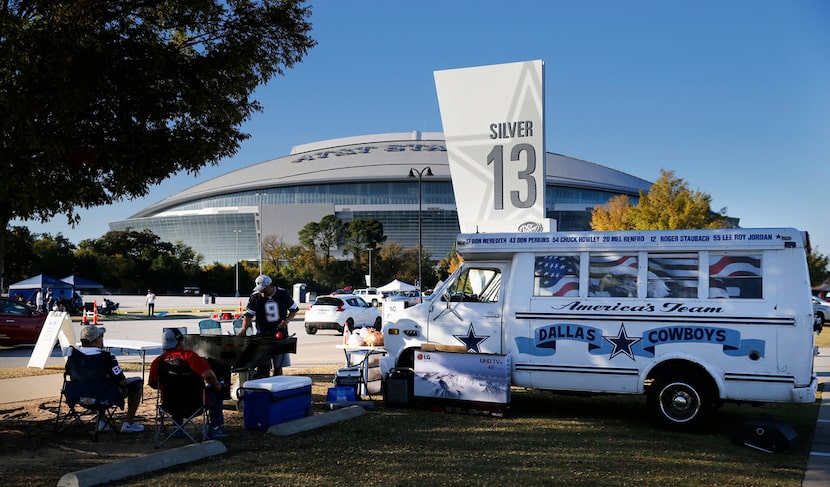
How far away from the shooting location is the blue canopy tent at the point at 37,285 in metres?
42.5

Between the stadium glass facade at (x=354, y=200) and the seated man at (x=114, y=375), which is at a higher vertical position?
the stadium glass facade at (x=354, y=200)

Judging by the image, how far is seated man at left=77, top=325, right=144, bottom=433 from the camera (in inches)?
314

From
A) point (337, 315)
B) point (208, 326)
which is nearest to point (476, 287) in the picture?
point (208, 326)

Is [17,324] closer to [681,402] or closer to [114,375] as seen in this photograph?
[114,375]

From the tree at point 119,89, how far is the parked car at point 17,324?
505 inches

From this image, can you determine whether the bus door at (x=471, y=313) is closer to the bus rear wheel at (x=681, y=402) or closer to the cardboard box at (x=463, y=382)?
the cardboard box at (x=463, y=382)

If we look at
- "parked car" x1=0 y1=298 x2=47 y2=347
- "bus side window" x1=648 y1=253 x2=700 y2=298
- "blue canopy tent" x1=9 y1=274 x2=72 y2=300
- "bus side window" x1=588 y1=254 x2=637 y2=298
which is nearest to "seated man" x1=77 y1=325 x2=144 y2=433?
"bus side window" x1=588 y1=254 x2=637 y2=298

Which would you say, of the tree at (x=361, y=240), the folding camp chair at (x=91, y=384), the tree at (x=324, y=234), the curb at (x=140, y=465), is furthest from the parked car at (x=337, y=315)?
the tree at (x=324, y=234)

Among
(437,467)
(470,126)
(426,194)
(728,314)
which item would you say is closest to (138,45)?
(437,467)

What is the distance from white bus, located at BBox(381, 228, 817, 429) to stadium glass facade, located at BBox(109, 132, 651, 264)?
11306 centimetres

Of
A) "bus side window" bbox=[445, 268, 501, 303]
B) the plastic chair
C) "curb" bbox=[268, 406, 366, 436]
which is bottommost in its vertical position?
"curb" bbox=[268, 406, 366, 436]

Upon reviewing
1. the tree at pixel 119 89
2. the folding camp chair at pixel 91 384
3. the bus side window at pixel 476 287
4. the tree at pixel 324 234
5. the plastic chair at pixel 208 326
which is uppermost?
the tree at pixel 324 234

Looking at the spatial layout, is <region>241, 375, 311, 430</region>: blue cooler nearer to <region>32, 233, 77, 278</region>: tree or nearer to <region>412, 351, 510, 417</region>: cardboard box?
<region>412, 351, 510, 417</region>: cardboard box

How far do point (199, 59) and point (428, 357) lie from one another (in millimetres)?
5088
